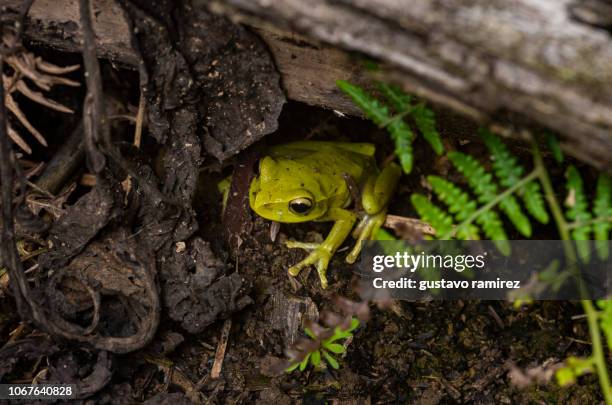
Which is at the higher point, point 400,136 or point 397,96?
point 397,96

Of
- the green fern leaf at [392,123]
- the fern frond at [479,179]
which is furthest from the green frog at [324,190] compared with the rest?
the fern frond at [479,179]

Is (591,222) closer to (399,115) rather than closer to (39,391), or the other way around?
(399,115)

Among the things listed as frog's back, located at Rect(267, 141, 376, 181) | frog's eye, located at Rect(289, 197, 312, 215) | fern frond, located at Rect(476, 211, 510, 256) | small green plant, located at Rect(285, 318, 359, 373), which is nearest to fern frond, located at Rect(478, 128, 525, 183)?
fern frond, located at Rect(476, 211, 510, 256)

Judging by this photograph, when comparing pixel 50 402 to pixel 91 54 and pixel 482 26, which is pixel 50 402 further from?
pixel 482 26

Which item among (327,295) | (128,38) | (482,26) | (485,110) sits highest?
(482,26)

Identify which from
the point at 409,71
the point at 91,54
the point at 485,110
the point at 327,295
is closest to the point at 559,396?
the point at 327,295

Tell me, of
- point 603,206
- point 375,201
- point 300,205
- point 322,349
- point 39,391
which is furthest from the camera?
point 375,201

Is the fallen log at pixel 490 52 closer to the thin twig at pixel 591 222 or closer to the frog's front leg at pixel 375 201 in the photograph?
the thin twig at pixel 591 222

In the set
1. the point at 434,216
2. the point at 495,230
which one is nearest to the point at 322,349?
the point at 434,216

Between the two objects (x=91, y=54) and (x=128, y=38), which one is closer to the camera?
(x=91, y=54)
